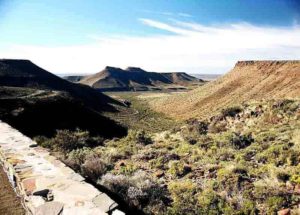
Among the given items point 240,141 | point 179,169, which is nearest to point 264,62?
point 240,141

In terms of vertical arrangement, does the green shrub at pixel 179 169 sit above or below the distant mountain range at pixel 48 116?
above

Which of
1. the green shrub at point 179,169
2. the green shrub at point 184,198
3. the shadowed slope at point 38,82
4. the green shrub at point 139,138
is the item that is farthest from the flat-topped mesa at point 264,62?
the green shrub at point 184,198

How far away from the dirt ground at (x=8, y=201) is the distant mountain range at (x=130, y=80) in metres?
111

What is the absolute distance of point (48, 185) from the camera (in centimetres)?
546

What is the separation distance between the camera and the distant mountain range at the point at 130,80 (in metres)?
124

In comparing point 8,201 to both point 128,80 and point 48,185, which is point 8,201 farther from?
point 128,80

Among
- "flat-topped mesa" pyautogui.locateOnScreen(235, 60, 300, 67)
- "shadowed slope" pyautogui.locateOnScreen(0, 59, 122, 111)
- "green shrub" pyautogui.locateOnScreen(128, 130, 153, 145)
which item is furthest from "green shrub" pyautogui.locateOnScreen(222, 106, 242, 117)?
"shadowed slope" pyautogui.locateOnScreen(0, 59, 122, 111)

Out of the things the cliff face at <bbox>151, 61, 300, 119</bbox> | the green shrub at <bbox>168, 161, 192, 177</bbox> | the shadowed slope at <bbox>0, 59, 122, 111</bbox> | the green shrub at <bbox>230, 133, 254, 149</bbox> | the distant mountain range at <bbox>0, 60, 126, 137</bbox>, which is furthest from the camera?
the shadowed slope at <bbox>0, 59, 122, 111</bbox>

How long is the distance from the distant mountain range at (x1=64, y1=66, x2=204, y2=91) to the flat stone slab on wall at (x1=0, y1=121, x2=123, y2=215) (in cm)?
11067

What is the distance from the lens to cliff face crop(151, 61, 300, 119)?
140 feet

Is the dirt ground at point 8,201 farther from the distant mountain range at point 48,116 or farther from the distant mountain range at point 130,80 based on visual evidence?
the distant mountain range at point 130,80

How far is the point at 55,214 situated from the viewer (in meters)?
4.53

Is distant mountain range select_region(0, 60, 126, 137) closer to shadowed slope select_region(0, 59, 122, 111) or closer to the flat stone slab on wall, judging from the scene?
the flat stone slab on wall

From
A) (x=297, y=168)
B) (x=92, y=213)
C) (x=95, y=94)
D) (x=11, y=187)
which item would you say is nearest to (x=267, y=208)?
(x=297, y=168)
